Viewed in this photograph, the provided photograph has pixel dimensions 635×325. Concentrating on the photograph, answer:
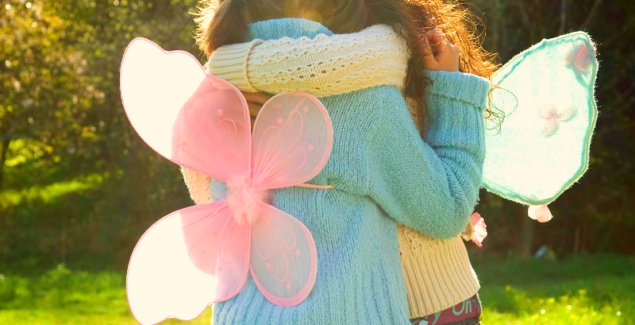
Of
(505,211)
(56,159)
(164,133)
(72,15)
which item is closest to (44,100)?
(56,159)

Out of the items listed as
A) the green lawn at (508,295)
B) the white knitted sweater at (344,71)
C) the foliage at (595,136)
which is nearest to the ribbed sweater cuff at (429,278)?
the white knitted sweater at (344,71)

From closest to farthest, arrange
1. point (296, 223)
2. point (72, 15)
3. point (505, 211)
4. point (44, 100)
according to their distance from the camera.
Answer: point (296, 223)
point (44, 100)
point (505, 211)
point (72, 15)

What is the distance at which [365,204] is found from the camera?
1316 mm

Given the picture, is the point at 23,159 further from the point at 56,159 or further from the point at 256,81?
the point at 256,81

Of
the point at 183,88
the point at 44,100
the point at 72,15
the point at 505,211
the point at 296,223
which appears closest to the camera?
the point at 296,223

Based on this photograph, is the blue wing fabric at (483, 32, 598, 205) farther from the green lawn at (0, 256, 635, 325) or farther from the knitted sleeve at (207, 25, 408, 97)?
the green lawn at (0, 256, 635, 325)

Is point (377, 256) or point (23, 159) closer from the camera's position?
point (377, 256)

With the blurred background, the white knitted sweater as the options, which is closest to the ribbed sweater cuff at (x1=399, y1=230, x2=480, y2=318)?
the white knitted sweater

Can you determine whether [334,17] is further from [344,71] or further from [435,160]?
[435,160]

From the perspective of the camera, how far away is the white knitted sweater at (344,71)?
1267 mm

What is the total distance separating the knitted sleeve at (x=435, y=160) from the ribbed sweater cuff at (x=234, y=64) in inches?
12.7

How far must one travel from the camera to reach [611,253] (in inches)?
299

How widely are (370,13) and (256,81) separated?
0.34 meters

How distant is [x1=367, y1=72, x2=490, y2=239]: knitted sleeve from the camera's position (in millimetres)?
1305
